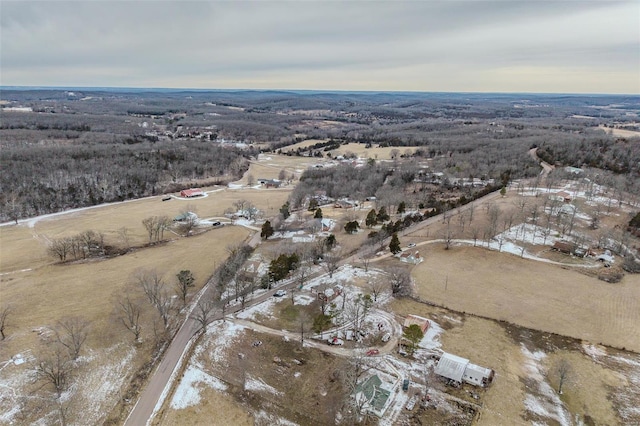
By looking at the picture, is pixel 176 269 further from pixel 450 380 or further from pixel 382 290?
pixel 450 380

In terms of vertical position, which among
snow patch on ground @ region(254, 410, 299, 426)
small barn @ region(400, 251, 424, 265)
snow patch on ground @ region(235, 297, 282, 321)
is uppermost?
small barn @ region(400, 251, 424, 265)

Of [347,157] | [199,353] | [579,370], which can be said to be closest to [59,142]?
[347,157]

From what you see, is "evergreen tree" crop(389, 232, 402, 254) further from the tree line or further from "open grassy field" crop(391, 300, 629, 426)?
the tree line

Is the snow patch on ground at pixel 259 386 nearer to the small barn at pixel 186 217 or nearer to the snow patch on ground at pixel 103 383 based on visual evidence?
the snow patch on ground at pixel 103 383

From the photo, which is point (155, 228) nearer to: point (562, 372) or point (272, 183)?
point (272, 183)

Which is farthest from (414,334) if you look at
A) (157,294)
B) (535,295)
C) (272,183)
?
(272,183)

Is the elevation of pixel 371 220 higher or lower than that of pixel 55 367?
higher

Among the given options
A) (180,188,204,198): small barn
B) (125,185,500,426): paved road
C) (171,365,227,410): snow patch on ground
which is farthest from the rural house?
(180,188,204,198): small barn
